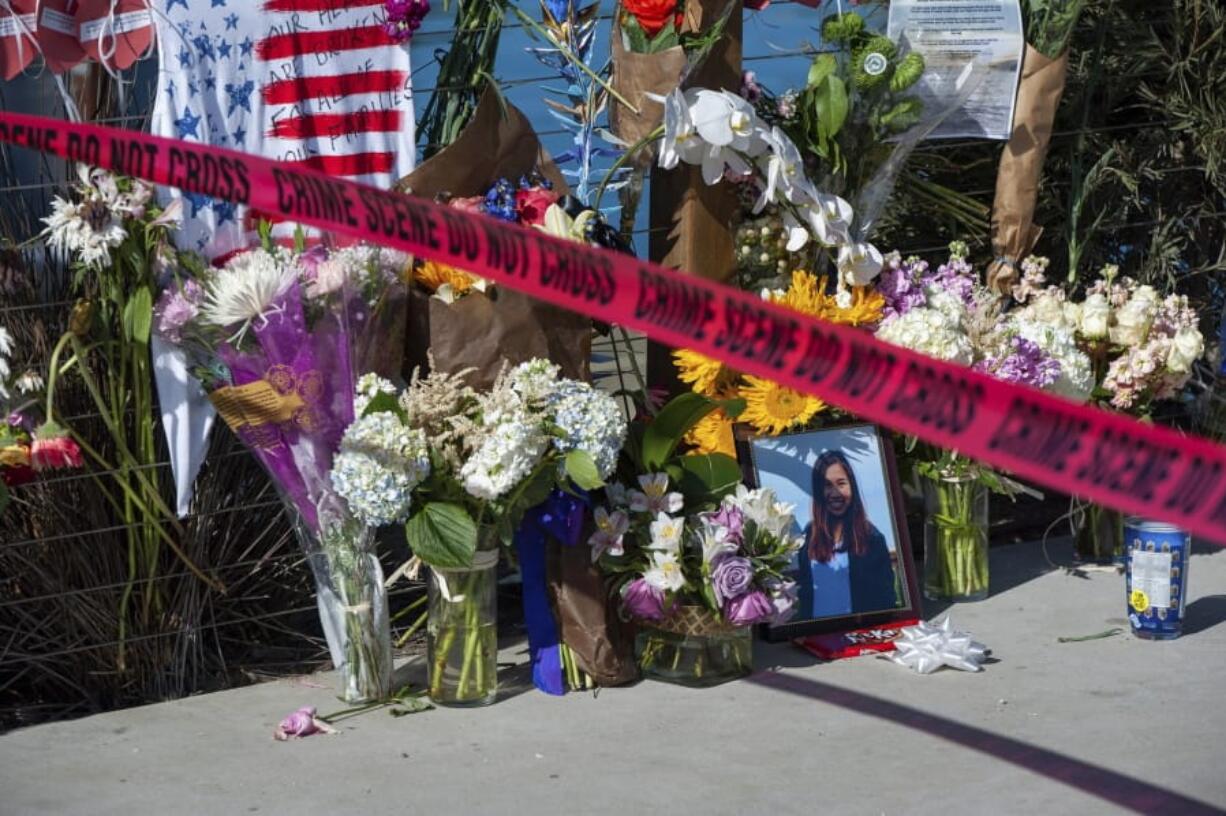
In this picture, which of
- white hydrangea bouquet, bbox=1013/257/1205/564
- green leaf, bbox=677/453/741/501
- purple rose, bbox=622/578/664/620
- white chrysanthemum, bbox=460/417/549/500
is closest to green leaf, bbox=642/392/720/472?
green leaf, bbox=677/453/741/501

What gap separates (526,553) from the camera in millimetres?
4473

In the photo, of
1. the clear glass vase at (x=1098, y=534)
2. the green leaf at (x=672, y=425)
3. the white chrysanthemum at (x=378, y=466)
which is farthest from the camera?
the clear glass vase at (x=1098, y=534)

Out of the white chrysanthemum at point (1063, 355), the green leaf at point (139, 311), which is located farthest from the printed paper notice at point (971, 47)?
the green leaf at point (139, 311)

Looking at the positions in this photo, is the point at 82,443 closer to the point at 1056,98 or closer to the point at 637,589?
the point at 637,589

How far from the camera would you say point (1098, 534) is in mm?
5539

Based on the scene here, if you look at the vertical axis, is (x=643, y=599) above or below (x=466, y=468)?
below

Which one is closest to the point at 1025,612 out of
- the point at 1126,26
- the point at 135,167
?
the point at 1126,26

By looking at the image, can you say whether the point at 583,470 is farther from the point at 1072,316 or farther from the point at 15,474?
the point at 1072,316

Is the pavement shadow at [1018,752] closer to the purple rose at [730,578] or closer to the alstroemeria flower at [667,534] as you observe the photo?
the purple rose at [730,578]

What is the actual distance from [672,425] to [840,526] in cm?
66

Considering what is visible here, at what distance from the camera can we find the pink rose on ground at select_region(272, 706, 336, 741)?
4.20m

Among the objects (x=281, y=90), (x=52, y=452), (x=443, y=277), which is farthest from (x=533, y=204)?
(x=52, y=452)

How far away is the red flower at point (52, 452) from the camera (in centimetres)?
405

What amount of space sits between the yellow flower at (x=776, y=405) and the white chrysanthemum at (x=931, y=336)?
0.29 metres
